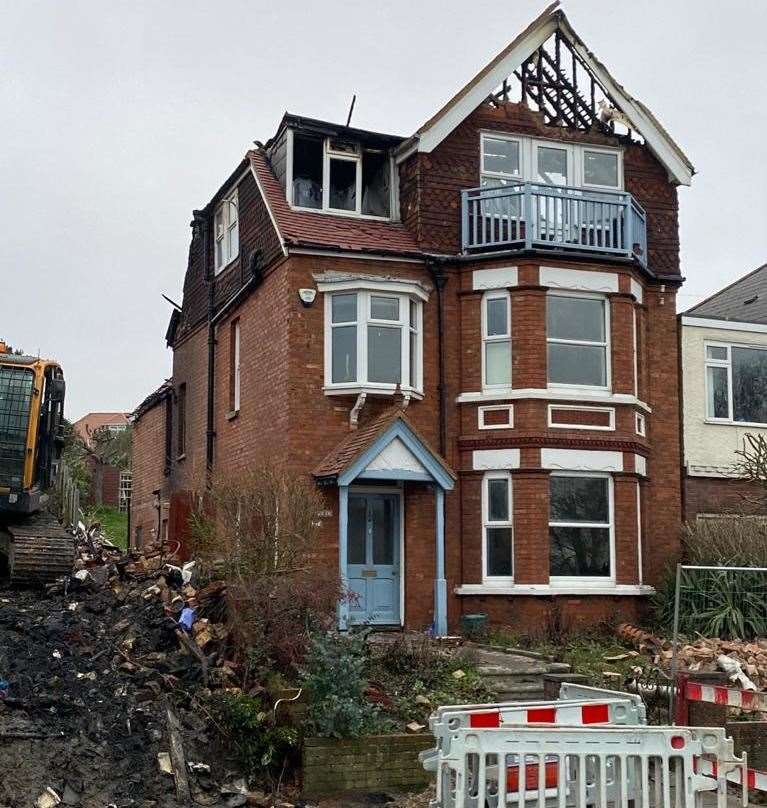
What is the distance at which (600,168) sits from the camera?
73.2ft

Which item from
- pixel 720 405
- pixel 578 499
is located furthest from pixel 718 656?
pixel 720 405

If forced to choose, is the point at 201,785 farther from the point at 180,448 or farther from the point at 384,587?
the point at 180,448

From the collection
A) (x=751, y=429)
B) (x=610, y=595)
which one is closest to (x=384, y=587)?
(x=610, y=595)

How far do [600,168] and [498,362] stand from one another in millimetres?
4954

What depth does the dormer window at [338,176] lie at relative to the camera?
21.1 meters

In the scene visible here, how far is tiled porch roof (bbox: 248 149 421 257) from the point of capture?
19.6 metres

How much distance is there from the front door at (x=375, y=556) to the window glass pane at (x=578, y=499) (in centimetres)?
270

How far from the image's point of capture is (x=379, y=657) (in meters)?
14.8

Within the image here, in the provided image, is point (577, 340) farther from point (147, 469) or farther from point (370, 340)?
point (147, 469)

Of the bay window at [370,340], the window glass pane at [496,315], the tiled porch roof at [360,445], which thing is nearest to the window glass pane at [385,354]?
the bay window at [370,340]

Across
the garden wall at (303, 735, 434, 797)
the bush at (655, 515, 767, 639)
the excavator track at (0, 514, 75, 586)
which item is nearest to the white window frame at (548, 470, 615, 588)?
the bush at (655, 515, 767, 639)

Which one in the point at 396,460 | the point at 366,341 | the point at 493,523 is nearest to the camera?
the point at 396,460

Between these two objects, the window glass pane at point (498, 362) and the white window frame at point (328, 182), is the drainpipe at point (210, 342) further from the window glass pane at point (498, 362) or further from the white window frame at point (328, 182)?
the window glass pane at point (498, 362)

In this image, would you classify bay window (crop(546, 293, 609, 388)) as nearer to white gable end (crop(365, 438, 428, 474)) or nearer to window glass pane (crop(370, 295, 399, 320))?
window glass pane (crop(370, 295, 399, 320))
